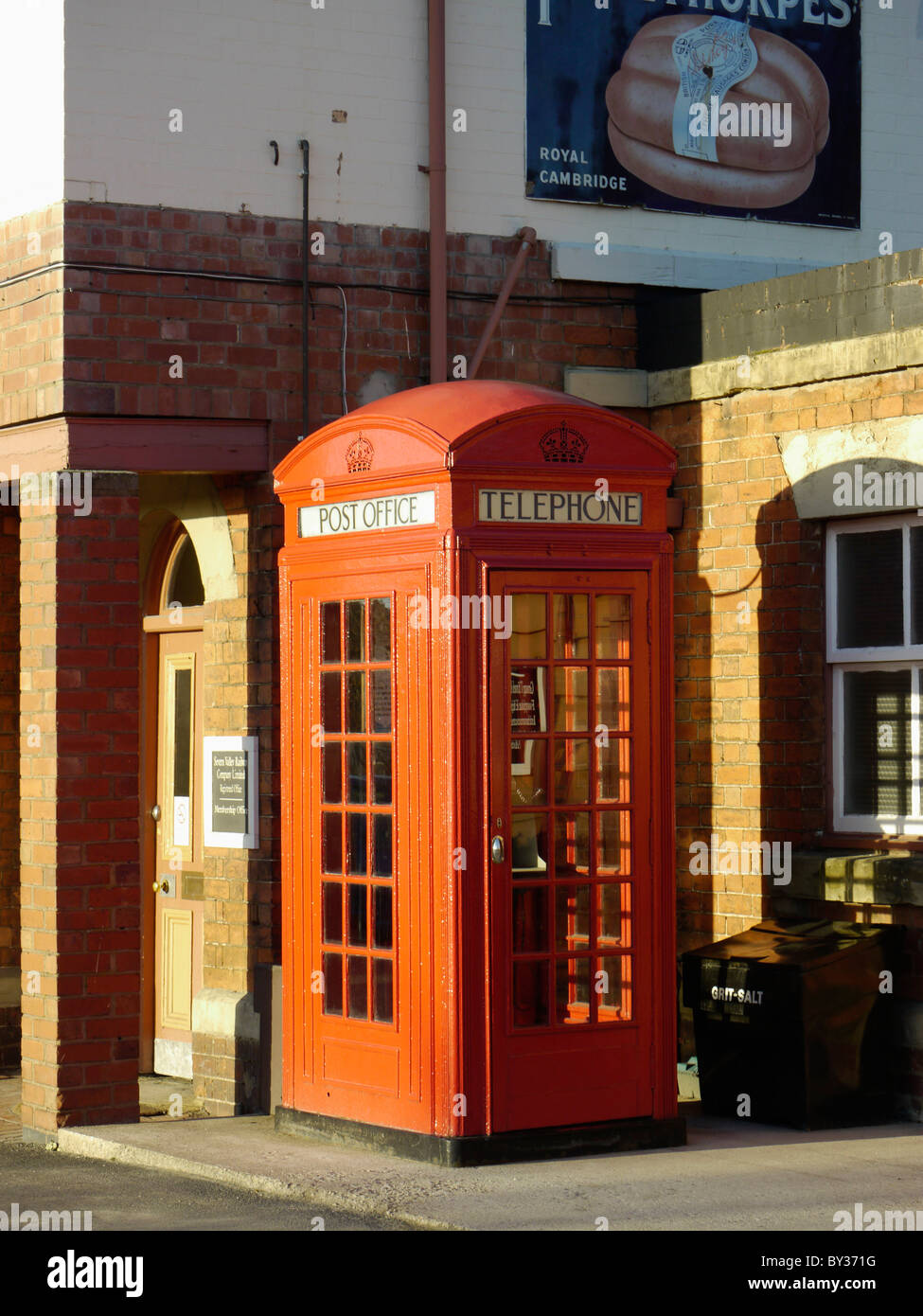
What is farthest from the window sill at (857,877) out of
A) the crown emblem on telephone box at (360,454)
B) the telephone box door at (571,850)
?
the crown emblem on telephone box at (360,454)

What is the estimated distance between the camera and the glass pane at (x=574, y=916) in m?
8.39

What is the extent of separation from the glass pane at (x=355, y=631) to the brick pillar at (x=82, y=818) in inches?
65.5

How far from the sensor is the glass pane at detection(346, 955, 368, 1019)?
8.60 metres

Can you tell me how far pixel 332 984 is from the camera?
8.80 metres

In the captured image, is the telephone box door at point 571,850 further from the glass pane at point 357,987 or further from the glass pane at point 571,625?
the glass pane at point 357,987

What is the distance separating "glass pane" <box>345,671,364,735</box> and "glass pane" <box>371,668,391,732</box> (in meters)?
0.08

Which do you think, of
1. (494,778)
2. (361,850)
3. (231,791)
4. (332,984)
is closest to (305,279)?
(231,791)

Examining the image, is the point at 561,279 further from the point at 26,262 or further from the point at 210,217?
the point at 26,262

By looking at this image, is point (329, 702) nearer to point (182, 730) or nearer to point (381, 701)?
point (381, 701)

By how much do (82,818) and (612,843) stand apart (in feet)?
9.23

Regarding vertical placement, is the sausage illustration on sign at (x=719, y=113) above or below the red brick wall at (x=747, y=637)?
above

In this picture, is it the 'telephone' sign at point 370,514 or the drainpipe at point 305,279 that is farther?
the drainpipe at point 305,279

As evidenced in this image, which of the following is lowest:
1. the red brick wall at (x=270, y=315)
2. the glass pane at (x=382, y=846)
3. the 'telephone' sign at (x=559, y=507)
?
the glass pane at (x=382, y=846)

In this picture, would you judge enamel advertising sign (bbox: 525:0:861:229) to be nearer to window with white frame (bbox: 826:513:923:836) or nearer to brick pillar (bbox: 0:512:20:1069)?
window with white frame (bbox: 826:513:923:836)
